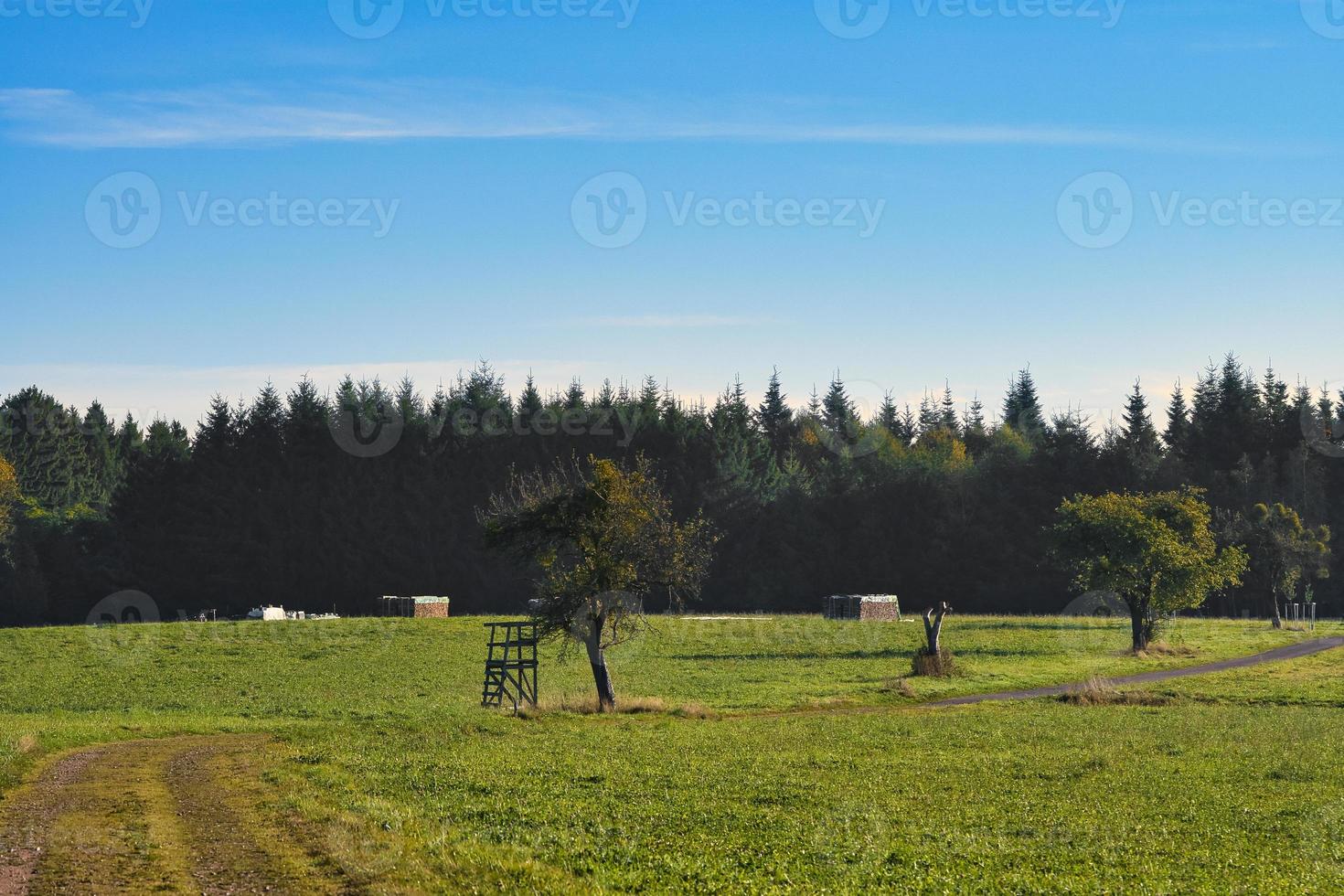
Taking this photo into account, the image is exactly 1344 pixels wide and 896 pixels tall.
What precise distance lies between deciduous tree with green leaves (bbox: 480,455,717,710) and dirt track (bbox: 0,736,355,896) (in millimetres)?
13412

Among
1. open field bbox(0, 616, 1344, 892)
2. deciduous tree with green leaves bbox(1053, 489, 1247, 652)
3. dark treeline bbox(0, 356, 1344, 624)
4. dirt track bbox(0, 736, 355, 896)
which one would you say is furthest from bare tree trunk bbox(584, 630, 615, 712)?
dark treeline bbox(0, 356, 1344, 624)

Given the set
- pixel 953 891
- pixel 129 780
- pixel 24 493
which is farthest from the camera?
pixel 24 493

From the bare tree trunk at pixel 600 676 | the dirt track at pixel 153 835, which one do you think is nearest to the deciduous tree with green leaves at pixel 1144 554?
the bare tree trunk at pixel 600 676

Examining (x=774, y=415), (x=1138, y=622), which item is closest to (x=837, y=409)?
(x=774, y=415)

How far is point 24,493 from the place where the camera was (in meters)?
118

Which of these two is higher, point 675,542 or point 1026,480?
point 1026,480

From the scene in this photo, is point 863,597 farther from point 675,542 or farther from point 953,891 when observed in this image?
point 953,891

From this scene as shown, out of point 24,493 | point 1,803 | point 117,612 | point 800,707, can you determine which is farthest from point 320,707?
point 24,493

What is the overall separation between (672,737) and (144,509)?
85733 millimetres

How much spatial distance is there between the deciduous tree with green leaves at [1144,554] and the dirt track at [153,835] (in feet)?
155

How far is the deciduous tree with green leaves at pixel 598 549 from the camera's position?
37.8 metres

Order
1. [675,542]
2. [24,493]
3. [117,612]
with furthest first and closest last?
[24,493], [117,612], [675,542]

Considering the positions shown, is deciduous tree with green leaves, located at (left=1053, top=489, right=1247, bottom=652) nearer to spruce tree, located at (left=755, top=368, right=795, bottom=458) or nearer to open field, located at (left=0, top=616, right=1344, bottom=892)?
open field, located at (left=0, top=616, right=1344, bottom=892)

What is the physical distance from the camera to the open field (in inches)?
645
